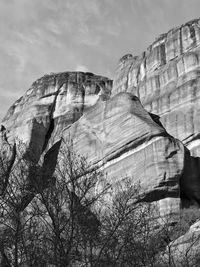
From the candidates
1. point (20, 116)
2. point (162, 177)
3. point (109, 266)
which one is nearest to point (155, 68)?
point (20, 116)

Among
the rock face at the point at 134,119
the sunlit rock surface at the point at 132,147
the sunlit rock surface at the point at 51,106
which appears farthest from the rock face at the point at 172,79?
the sunlit rock surface at the point at 51,106

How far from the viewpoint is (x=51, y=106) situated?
55906 mm

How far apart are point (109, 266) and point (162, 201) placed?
1675 centimetres

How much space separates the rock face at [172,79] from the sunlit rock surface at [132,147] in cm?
336

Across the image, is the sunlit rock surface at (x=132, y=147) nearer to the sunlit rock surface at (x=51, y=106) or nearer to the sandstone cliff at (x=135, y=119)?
the sandstone cliff at (x=135, y=119)

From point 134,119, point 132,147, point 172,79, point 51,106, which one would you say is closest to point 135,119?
point 134,119

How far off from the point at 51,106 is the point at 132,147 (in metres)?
21.7

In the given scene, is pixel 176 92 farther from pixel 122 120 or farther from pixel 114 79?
pixel 114 79

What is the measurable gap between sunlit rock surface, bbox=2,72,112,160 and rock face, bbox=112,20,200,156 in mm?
3698

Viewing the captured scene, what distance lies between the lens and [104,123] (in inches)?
1580

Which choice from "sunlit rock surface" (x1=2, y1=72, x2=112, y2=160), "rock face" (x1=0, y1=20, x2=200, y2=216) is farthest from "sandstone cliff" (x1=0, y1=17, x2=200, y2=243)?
"sunlit rock surface" (x1=2, y1=72, x2=112, y2=160)

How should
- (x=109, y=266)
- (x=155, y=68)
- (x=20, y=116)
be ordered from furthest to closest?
(x=20, y=116) → (x=155, y=68) → (x=109, y=266)

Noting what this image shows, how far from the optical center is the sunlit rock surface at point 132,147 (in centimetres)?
3250

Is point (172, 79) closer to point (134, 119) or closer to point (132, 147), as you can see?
point (134, 119)
